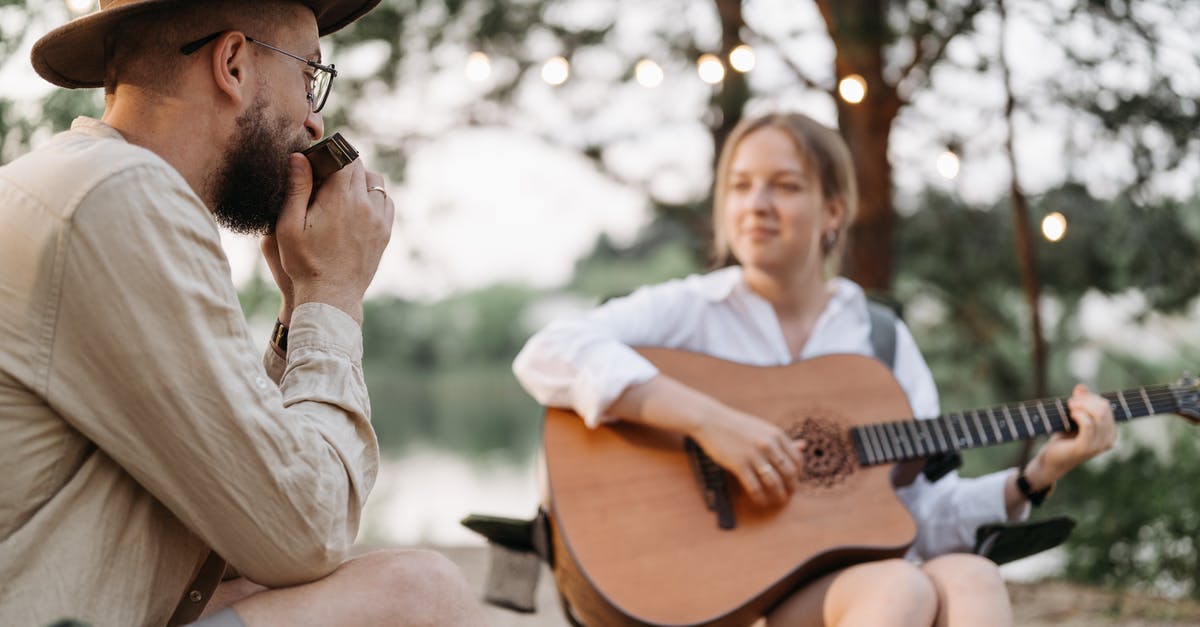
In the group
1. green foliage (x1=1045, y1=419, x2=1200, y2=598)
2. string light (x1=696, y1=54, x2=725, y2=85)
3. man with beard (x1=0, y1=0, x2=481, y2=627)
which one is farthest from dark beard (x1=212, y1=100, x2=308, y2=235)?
green foliage (x1=1045, y1=419, x2=1200, y2=598)

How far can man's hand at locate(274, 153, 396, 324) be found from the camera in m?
1.70

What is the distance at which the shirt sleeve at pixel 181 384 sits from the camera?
53.2 inches

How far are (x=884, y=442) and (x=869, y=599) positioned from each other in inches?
20.3

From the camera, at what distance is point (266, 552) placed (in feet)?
4.76

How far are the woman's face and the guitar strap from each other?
220mm

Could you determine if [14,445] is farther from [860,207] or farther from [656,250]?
[656,250]

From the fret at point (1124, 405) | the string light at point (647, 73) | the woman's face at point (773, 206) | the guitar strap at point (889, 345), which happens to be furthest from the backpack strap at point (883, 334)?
the string light at point (647, 73)

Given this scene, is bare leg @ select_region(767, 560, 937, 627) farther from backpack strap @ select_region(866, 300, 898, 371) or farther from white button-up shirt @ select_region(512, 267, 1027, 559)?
backpack strap @ select_region(866, 300, 898, 371)

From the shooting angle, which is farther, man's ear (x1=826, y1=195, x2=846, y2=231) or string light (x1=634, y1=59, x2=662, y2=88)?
string light (x1=634, y1=59, x2=662, y2=88)

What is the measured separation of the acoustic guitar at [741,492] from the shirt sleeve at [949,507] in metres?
0.13

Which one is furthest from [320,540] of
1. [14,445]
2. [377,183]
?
[377,183]

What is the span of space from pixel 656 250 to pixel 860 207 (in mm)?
3969

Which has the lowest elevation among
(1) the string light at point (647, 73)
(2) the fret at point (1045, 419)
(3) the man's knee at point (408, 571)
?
(3) the man's knee at point (408, 571)

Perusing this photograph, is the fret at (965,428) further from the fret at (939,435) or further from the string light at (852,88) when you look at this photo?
the string light at (852,88)
